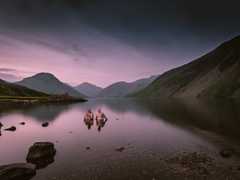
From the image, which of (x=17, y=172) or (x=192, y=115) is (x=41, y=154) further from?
(x=192, y=115)

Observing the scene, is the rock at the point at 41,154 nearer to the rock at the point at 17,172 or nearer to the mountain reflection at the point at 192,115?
the rock at the point at 17,172

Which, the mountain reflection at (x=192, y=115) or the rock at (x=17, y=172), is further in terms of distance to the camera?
the mountain reflection at (x=192, y=115)

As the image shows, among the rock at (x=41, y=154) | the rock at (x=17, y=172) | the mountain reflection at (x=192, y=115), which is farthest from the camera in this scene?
the mountain reflection at (x=192, y=115)

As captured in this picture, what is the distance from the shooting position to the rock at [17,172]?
64.5 feet

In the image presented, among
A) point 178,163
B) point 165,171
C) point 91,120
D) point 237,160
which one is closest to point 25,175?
point 165,171

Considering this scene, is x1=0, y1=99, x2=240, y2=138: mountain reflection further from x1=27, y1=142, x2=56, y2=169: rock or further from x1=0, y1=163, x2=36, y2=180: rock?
x1=0, y1=163, x2=36, y2=180: rock

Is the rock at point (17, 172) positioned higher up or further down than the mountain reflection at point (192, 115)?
further down

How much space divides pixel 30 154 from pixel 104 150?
12.4 m

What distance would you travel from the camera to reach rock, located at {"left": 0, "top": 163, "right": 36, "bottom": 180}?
64.5ft

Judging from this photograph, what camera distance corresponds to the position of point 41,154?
93.4ft

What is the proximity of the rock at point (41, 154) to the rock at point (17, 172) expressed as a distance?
3.64m

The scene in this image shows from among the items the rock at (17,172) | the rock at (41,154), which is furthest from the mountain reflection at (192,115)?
the rock at (17,172)

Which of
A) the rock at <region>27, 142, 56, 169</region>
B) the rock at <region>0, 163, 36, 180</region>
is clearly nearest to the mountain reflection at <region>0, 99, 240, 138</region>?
the rock at <region>27, 142, 56, 169</region>

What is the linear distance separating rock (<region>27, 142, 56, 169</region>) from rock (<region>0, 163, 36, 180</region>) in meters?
3.64
